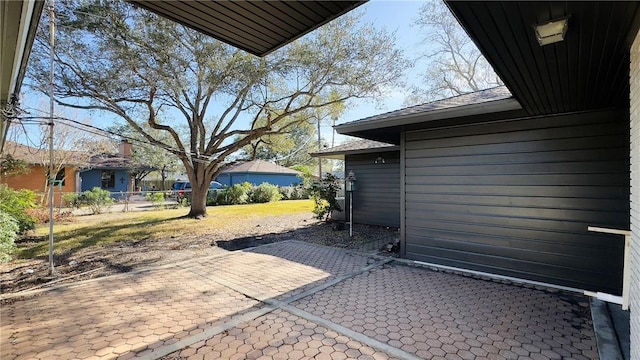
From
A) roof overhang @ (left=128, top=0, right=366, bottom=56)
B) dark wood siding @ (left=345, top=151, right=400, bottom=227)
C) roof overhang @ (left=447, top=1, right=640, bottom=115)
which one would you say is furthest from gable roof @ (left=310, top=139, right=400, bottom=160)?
roof overhang @ (left=128, top=0, right=366, bottom=56)

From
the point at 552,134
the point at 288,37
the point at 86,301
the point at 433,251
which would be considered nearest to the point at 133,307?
the point at 86,301

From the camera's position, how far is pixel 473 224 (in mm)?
5062

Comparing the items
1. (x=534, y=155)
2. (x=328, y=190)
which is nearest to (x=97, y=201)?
(x=328, y=190)

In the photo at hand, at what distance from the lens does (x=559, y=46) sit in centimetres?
234

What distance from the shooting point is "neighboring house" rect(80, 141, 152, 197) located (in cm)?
1975

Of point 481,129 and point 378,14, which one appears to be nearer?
point 481,129

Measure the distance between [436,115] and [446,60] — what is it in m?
15.5

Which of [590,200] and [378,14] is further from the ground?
[378,14]

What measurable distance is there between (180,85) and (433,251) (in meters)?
8.04

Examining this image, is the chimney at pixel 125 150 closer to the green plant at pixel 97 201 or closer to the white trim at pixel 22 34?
the green plant at pixel 97 201

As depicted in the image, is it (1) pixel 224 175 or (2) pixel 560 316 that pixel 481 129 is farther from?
(1) pixel 224 175

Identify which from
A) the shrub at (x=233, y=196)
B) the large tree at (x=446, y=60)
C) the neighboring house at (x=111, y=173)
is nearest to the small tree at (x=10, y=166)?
the neighboring house at (x=111, y=173)

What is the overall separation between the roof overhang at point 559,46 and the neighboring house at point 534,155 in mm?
12

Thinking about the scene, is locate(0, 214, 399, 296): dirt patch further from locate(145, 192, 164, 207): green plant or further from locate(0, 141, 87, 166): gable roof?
locate(145, 192, 164, 207): green plant
